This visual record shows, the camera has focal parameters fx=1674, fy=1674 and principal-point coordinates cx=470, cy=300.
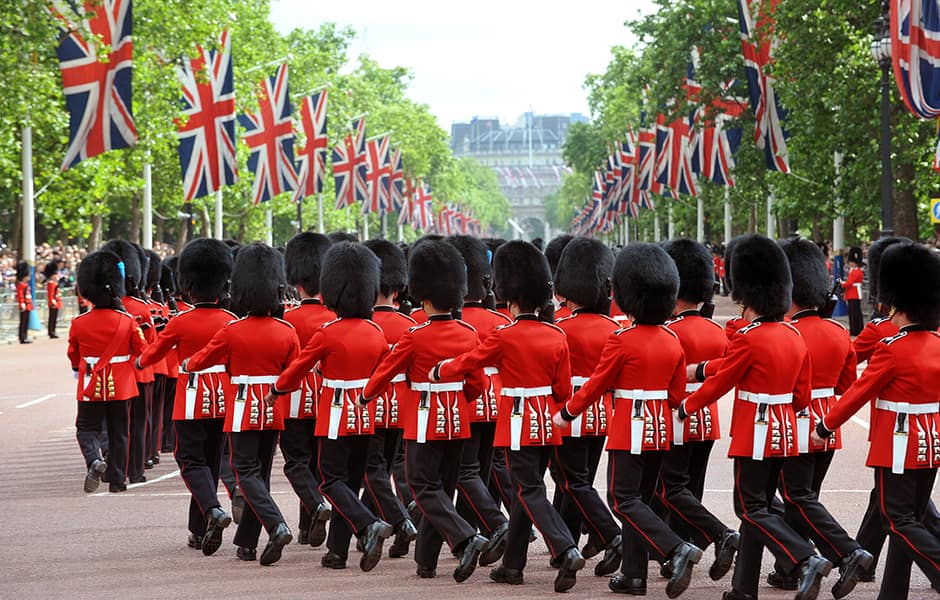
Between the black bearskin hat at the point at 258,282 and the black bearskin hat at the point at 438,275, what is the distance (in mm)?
826

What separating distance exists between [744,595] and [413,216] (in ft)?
240

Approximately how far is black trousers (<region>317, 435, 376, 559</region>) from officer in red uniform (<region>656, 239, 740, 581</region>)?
1581 millimetres

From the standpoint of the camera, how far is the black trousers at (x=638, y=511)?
789 centimetres

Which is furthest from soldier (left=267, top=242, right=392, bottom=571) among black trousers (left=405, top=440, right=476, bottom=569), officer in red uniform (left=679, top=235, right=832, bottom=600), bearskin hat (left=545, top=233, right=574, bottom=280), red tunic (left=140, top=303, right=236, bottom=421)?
bearskin hat (left=545, top=233, right=574, bottom=280)

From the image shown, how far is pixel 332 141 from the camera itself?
67.8 meters

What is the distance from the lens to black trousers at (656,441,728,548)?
8453 mm

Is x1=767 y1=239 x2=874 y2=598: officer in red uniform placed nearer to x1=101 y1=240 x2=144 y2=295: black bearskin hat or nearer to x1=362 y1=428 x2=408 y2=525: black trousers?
x1=362 y1=428 x2=408 y2=525: black trousers

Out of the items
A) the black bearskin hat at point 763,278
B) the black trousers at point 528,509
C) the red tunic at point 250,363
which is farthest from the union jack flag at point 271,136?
the black bearskin hat at point 763,278

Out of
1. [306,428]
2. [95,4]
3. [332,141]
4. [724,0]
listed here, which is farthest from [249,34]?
[306,428]

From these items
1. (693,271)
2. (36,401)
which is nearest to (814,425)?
(693,271)

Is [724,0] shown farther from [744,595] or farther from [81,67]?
[744,595]

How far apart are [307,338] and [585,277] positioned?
6.40 ft

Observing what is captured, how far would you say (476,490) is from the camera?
29.3 feet

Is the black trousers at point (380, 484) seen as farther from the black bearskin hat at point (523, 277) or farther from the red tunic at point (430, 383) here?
the black bearskin hat at point (523, 277)
